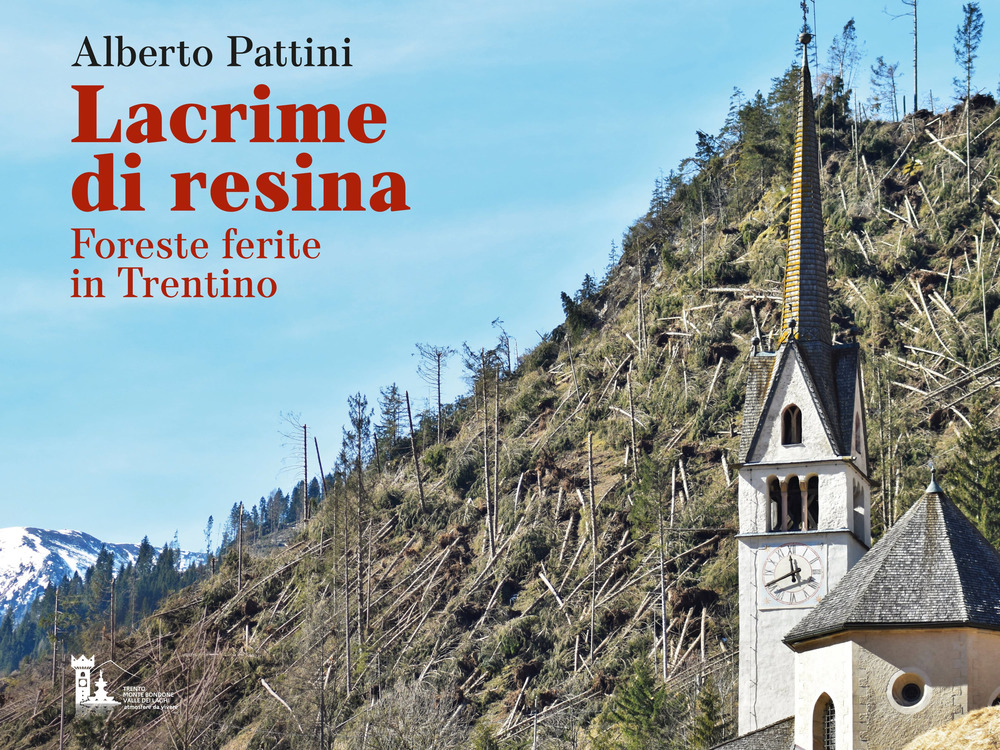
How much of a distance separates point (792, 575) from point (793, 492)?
111 inches

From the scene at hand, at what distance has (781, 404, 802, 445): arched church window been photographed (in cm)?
4528

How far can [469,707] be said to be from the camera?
6869 centimetres

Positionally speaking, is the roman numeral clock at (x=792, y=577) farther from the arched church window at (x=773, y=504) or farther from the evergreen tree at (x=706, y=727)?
the evergreen tree at (x=706, y=727)

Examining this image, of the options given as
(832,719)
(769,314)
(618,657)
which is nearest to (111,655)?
(618,657)

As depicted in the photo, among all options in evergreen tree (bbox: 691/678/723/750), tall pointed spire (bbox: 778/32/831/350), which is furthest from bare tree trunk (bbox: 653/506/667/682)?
tall pointed spire (bbox: 778/32/831/350)

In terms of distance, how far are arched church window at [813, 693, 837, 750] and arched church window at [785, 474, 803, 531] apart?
11.0 metres

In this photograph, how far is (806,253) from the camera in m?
49.3

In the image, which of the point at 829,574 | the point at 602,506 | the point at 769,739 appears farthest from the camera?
the point at 602,506

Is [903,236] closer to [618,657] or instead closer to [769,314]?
[769,314]

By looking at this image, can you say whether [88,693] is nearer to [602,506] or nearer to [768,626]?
[602,506]

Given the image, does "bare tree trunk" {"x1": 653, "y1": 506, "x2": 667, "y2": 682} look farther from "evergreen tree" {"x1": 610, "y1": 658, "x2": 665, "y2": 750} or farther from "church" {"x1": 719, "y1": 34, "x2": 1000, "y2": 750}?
"church" {"x1": 719, "y1": 34, "x2": 1000, "y2": 750}

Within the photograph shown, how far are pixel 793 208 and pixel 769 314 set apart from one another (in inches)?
1527

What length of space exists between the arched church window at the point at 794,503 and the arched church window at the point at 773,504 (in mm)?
318

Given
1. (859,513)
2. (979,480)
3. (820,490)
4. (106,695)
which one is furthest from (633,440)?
(820,490)
